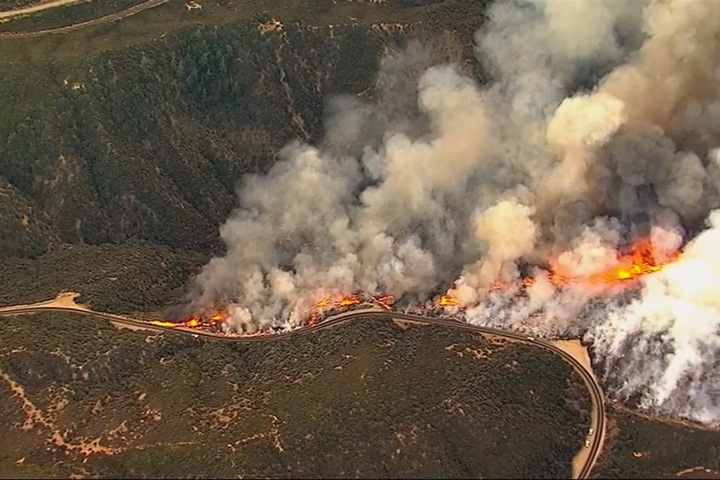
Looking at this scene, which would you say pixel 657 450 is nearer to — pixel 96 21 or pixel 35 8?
pixel 96 21

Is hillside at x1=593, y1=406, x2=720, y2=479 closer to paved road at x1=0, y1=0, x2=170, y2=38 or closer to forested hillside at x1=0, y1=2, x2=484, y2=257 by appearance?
forested hillside at x1=0, y1=2, x2=484, y2=257

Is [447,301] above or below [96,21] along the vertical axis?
below

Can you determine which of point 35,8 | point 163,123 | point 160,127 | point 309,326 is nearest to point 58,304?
point 160,127

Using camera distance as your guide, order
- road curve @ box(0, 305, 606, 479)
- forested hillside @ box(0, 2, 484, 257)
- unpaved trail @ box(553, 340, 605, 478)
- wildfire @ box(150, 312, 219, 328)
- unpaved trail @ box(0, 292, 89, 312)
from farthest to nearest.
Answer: forested hillside @ box(0, 2, 484, 257)
wildfire @ box(150, 312, 219, 328)
unpaved trail @ box(0, 292, 89, 312)
road curve @ box(0, 305, 606, 479)
unpaved trail @ box(553, 340, 605, 478)

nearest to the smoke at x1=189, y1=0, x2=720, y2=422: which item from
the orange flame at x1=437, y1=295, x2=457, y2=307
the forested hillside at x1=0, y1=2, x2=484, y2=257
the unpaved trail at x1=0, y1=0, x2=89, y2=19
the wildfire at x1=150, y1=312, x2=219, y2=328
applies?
the orange flame at x1=437, y1=295, x2=457, y2=307

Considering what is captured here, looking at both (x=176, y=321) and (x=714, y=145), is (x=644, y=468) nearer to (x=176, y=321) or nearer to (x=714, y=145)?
(x=714, y=145)

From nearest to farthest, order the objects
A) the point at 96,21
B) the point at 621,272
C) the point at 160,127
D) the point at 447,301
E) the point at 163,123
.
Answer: the point at 621,272
the point at 447,301
the point at 160,127
the point at 163,123
the point at 96,21
